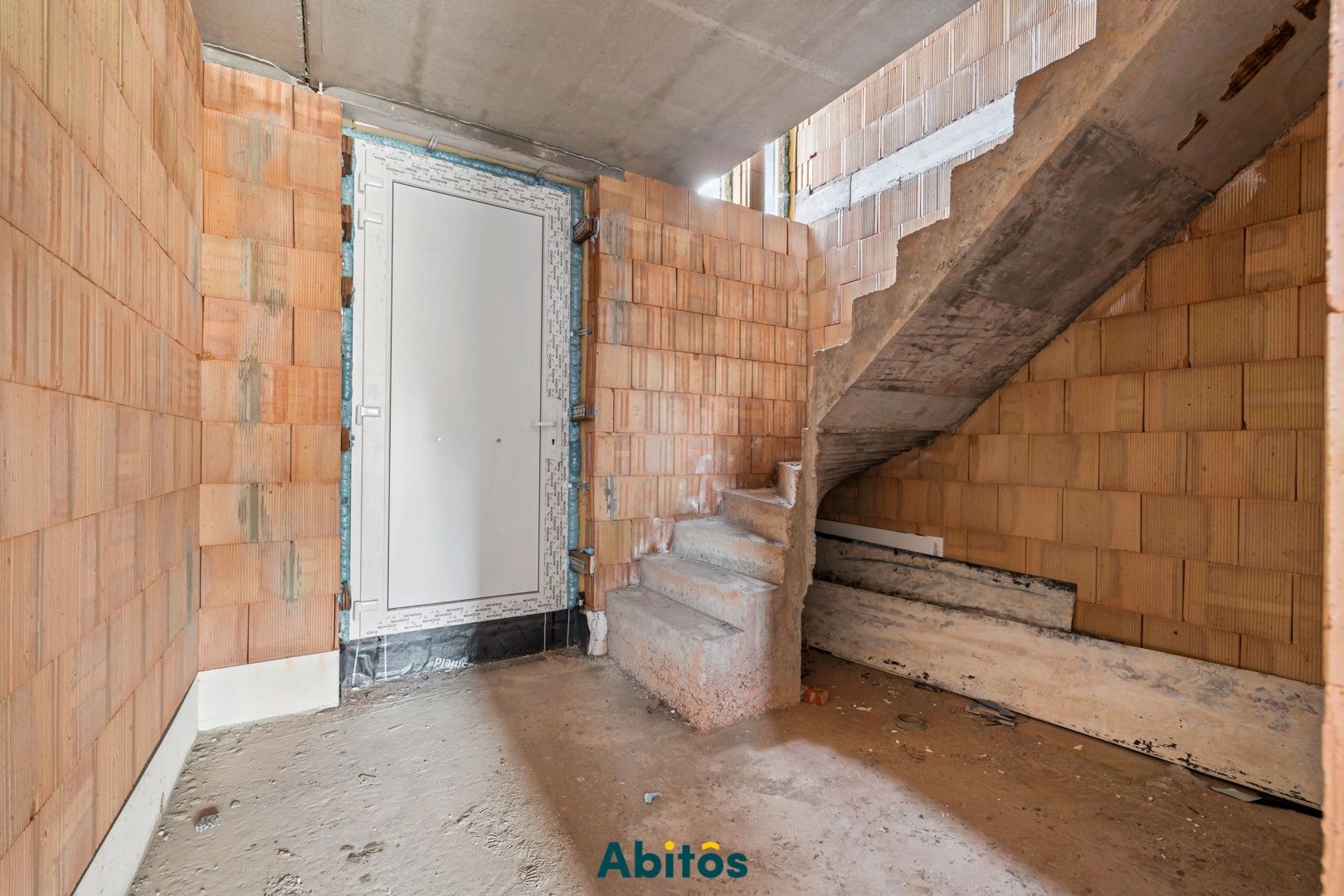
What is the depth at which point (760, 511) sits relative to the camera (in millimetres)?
2904

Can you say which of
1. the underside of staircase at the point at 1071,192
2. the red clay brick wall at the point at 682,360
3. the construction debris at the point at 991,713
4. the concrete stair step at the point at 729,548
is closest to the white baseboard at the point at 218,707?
the red clay brick wall at the point at 682,360

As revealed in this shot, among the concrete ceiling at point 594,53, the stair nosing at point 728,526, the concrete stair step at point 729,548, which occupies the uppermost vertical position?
the concrete ceiling at point 594,53

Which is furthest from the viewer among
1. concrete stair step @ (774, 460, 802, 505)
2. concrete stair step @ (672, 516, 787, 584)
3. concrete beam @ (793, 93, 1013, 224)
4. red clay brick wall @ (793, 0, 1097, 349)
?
concrete beam @ (793, 93, 1013, 224)

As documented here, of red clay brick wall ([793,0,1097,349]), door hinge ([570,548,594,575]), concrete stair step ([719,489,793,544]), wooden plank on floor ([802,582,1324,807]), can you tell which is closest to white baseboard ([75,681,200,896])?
door hinge ([570,548,594,575])

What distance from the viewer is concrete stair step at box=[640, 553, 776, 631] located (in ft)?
7.98

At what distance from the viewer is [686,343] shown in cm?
334

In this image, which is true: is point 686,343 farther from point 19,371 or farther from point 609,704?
point 19,371

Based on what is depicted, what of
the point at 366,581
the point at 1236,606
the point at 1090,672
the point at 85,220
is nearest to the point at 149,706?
the point at 366,581

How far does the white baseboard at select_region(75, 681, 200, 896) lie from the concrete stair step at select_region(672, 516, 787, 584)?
7.07 ft

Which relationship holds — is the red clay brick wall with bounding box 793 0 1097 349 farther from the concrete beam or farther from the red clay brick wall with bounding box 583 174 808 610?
the red clay brick wall with bounding box 583 174 808 610

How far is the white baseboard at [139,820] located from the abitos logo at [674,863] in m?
1.16

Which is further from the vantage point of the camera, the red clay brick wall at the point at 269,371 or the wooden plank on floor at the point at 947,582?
the wooden plank on floor at the point at 947,582

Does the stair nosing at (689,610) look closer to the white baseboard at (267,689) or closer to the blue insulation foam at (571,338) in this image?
the blue insulation foam at (571,338)

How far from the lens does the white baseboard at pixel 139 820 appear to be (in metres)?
1.35
